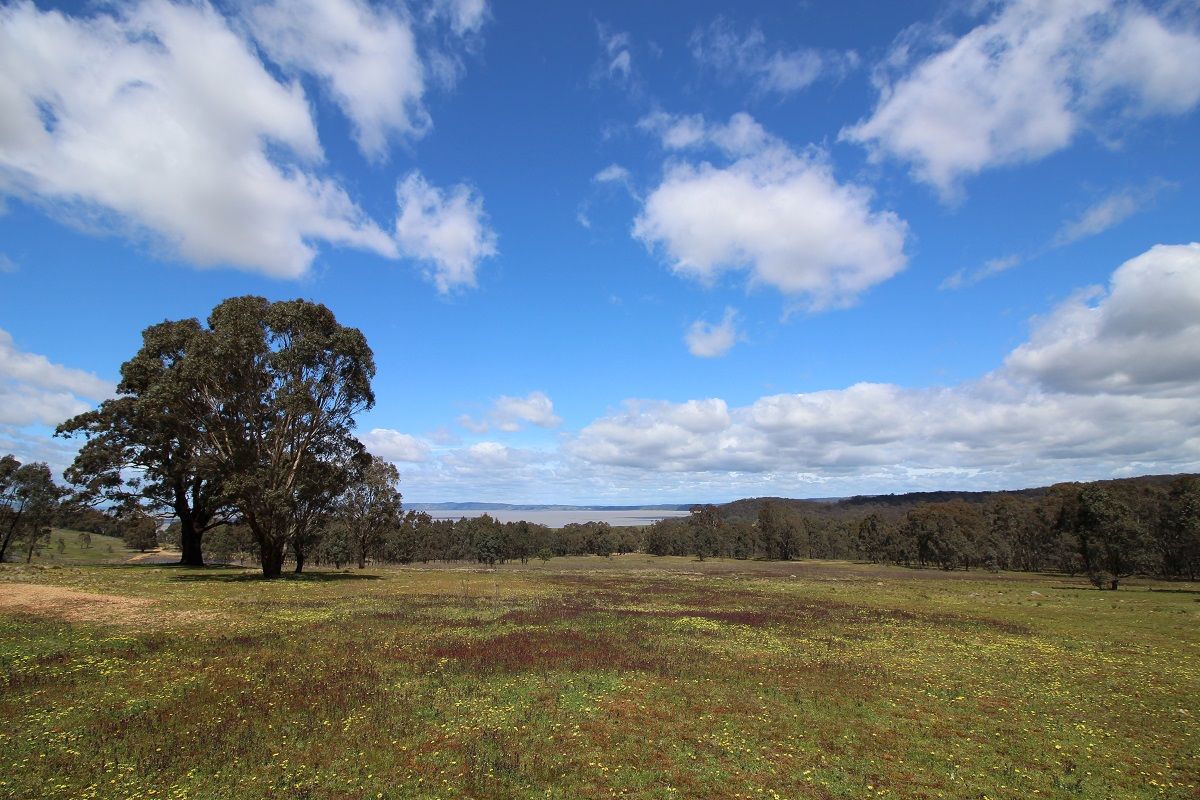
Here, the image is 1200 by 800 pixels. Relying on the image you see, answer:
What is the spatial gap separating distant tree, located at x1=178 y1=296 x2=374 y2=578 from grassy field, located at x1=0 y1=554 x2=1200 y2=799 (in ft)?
46.9

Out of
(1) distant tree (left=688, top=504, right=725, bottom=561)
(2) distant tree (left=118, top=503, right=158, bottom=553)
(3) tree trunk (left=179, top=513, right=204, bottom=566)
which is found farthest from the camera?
(1) distant tree (left=688, top=504, right=725, bottom=561)

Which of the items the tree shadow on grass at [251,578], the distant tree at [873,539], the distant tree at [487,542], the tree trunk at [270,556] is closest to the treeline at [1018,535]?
the distant tree at [873,539]

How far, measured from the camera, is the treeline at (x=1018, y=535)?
66250 mm

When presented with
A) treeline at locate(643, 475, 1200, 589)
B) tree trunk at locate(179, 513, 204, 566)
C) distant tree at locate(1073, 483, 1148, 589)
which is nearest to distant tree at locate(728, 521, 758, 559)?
treeline at locate(643, 475, 1200, 589)

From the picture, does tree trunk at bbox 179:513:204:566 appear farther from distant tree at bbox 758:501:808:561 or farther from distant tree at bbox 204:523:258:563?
distant tree at bbox 758:501:808:561

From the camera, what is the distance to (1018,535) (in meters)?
130

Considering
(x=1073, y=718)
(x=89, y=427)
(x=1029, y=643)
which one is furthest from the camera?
(x=89, y=427)

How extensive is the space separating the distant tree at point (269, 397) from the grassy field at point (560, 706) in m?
14.3

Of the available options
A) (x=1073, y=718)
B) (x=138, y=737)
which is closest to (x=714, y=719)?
(x=1073, y=718)

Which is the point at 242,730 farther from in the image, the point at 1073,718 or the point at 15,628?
the point at 1073,718

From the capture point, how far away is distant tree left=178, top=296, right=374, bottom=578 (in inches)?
1644

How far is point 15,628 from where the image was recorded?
20.1 meters

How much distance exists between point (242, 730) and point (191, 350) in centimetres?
3753

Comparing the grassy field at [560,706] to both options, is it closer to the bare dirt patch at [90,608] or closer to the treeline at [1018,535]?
the bare dirt patch at [90,608]
